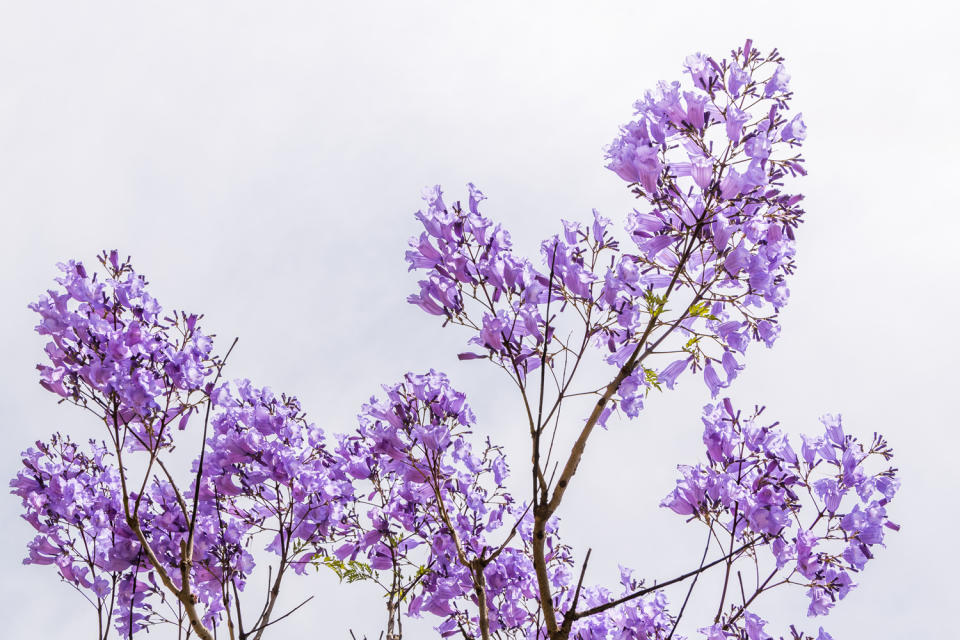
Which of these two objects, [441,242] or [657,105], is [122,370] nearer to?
[441,242]

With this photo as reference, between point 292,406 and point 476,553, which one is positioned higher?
point 292,406

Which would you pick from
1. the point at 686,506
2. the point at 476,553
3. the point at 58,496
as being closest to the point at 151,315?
the point at 58,496

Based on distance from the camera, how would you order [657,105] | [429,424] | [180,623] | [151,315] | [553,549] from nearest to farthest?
[657,105] < [429,424] < [151,315] < [180,623] < [553,549]

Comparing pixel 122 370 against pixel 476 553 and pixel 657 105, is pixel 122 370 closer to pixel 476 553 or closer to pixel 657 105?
pixel 476 553

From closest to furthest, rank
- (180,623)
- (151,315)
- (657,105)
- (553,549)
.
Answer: (657,105) → (151,315) → (180,623) → (553,549)

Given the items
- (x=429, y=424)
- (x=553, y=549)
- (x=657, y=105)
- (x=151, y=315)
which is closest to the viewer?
(x=657, y=105)

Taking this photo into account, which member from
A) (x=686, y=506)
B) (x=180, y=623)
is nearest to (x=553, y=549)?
(x=686, y=506)

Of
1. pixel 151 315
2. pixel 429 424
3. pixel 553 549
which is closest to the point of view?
pixel 429 424

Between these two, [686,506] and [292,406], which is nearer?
[686,506]

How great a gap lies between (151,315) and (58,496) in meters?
1.51

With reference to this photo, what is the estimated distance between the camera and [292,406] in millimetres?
5035

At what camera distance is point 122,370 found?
4.33 meters

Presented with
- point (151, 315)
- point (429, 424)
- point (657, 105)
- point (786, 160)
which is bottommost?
point (429, 424)

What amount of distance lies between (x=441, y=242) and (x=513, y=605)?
7.82 feet
